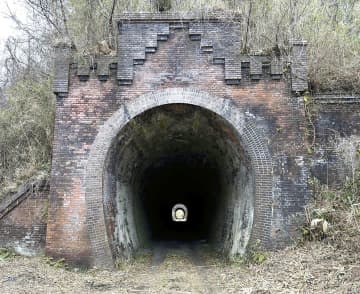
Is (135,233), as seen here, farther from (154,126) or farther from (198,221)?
(198,221)

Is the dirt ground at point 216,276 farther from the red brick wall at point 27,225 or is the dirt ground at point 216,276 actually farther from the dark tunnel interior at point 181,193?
the dark tunnel interior at point 181,193

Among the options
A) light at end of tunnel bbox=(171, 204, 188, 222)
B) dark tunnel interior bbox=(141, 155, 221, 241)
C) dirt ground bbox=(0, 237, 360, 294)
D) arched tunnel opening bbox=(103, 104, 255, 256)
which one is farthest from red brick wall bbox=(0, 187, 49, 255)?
light at end of tunnel bbox=(171, 204, 188, 222)

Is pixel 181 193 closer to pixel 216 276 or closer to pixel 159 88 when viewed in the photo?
pixel 159 88

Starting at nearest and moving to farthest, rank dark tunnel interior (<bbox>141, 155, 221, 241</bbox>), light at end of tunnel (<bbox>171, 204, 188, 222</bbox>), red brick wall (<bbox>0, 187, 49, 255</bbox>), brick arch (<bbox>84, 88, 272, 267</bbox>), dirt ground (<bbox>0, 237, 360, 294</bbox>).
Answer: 1. dirt ground (<bbox>0, 237, 360, 294</bbox>)
2. brick arch (<bbox>84, 88, 272, 267</bbox>)
3. red brick wall (<bbox>0, 187, 49, 255</bbox>)
4. dark tunnel interior (<bbox>141, 155, 221, 241</bbox>)
5. light at end of tunnel (<bbox>171, 204, 188, 222</bbox>)

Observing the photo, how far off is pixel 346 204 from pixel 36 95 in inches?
417

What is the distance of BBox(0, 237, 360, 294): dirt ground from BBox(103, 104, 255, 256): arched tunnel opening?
98cm

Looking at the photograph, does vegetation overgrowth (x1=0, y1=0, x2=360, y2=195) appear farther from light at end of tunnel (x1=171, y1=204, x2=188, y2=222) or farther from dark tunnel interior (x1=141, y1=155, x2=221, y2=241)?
light at end of tunnel (x1=171, y1=204, x2=188, y2=222)

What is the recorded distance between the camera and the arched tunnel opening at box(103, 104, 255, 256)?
11188 millimetres

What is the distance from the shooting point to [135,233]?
13961 millimetres

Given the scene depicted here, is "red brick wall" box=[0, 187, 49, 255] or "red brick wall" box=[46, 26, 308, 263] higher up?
"red brick wall" box=[46, 26, 308, 263]

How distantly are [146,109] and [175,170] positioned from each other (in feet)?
24.3

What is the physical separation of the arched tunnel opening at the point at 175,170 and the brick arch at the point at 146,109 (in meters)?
0.21

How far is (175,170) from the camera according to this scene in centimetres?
1805

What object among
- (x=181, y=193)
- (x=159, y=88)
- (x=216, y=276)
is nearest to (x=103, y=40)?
(x=159, y=88)
